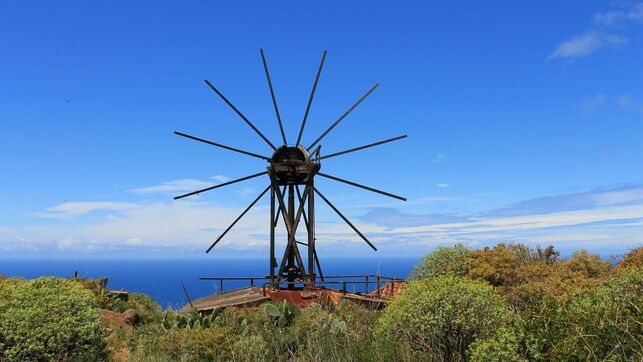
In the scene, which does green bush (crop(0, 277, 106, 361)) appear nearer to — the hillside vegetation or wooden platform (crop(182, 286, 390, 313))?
the hillside vegetation

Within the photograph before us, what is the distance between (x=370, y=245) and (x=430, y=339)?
36.0 ft

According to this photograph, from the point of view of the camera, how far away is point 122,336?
1431 centimetres

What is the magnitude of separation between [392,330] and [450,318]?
121cm

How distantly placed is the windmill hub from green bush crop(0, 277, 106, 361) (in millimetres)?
9866

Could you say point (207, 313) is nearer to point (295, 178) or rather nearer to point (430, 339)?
point (295, 178)

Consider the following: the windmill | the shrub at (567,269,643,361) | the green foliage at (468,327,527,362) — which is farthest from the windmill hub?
the shrub at (567,269,643,361)

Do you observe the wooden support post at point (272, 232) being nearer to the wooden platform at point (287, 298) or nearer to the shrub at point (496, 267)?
the wooden platform at point (287, 298)

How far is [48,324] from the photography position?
10.1 metres

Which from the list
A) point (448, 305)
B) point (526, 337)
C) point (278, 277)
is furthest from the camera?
point (278, 277)

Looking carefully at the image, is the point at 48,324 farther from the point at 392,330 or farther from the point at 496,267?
the point at 496,267

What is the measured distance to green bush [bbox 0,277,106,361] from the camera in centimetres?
992

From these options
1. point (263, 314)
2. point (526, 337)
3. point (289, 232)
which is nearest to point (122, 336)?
point (263, 314)

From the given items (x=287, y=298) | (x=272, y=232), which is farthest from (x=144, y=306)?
(x=287, y=298)

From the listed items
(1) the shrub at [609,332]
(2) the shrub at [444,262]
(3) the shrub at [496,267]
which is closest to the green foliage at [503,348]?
(1) the shrub at [609,332]
